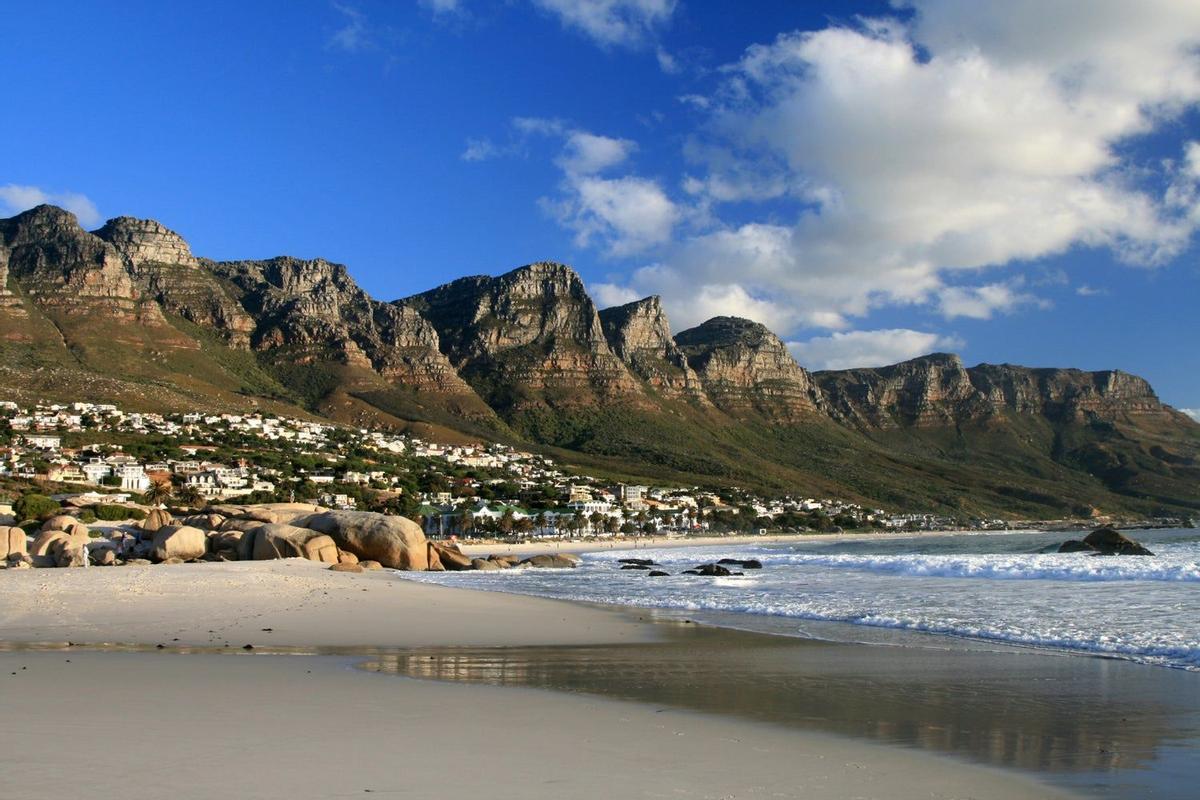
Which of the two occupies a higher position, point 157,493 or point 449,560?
point 157,493

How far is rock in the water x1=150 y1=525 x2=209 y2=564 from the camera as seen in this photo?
37938mm

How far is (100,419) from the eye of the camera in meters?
96.5

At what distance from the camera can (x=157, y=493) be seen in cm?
7188

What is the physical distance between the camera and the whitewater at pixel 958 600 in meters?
17.6

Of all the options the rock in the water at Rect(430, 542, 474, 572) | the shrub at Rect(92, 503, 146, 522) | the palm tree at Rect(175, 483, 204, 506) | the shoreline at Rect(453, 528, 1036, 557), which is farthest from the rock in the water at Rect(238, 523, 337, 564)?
the palm tree at Rect(175, 483, 204, 506)

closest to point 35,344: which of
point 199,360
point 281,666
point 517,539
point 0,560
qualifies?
point 199,360

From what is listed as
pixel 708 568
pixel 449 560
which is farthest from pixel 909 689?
pixel 449 560

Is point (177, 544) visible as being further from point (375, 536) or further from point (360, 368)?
point (360, 368)

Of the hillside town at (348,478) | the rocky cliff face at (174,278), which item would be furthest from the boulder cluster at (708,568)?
the rocky cliff face at (174,278)

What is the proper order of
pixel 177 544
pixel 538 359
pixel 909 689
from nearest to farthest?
pixel 909 689, pixel 177 544, pixel 538 359

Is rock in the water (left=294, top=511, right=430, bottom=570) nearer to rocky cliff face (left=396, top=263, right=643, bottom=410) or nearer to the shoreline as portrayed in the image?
the shoreline

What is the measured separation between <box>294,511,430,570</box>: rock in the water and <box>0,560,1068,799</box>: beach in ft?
81.6

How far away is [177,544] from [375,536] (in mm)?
8603

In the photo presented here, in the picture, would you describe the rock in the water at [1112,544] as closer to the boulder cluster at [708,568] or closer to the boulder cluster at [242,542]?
the boulder cluster at [708,568]
